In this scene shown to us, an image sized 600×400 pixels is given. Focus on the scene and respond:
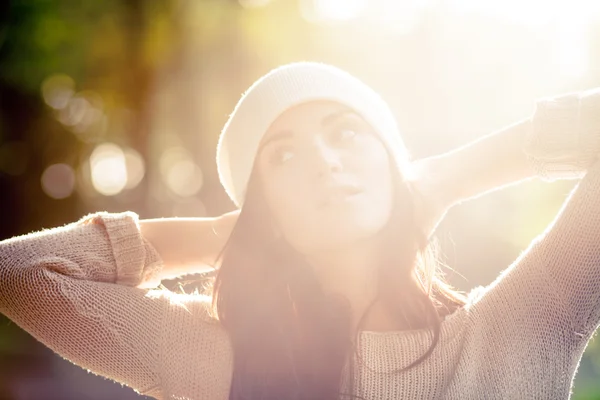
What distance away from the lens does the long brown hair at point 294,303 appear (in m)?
1.91

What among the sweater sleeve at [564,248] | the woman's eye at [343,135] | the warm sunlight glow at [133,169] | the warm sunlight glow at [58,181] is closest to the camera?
the sweater sleeve at [564,248]

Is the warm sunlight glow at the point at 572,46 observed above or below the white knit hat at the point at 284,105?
above

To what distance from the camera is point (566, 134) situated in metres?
1.86

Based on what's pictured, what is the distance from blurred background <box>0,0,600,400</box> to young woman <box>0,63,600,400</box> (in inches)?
276

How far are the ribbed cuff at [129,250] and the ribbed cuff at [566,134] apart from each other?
112cm

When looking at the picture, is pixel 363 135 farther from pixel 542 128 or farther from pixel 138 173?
pixel 138 173

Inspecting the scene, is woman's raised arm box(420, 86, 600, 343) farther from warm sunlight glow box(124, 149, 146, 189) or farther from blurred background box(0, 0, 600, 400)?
warm sunlight glow box(124, 149, 146, 189)

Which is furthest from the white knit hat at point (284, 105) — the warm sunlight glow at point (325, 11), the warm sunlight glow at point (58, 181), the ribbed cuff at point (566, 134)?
A: the warm sunlight glow at point (58, 181)

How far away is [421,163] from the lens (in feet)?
7.48

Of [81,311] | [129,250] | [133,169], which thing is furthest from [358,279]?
[133,169]

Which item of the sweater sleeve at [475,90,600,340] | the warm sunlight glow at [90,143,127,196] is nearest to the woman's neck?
the sweater sleeve at [475,90,600,340]

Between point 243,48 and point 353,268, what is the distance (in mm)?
10131

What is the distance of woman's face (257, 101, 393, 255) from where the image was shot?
6.57ft

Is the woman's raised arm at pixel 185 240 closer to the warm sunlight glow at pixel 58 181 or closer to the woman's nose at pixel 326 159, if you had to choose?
the woman's nose at pixel 326 159
